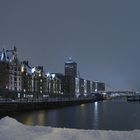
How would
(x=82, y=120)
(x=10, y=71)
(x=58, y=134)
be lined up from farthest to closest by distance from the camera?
1. (x=10, y=71)
2. (x=82, y=120)
3. (x=58, y=134)

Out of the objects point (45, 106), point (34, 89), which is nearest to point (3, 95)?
point (45, 106)

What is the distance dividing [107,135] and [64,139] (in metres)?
1.24

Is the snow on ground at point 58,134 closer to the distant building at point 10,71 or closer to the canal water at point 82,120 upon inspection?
the canal water at point 82,120

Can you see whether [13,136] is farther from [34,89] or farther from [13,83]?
[34,89]

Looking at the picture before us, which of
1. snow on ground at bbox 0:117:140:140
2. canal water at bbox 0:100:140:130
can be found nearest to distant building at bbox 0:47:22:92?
canal water at bbox 0:100:140:130

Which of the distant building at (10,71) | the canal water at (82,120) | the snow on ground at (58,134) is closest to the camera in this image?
the snow on ground at (58,134)

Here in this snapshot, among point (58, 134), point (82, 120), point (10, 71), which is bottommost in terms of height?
point (82, 120)

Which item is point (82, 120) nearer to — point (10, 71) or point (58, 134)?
point (58, 134)

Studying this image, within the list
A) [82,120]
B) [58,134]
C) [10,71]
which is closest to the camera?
[58,134]

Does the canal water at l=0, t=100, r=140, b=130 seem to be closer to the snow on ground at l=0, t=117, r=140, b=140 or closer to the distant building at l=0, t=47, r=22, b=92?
the snow on ground at l=0, t=117, r=140, b=140

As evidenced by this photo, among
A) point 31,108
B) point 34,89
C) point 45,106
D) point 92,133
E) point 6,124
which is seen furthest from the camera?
point 34,89

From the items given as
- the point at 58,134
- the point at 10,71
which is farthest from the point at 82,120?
the point at 10,71

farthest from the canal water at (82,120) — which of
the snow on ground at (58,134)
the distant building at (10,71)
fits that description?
the distant building at (10,71)

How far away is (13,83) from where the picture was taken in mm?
162625
